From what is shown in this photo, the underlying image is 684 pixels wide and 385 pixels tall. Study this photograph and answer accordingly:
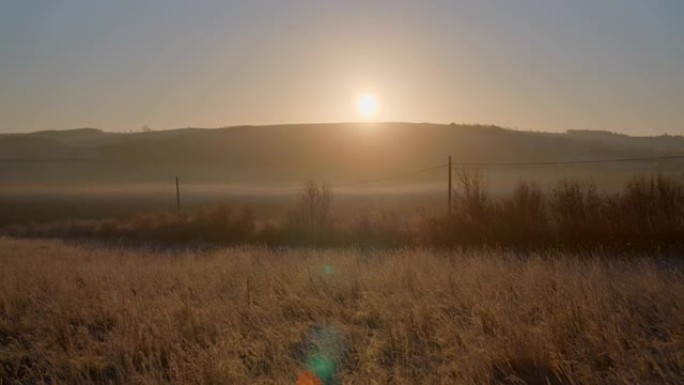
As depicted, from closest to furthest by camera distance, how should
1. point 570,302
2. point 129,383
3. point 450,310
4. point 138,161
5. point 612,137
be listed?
1. point 129,383
2. point 570,302
3. point 450,310
4. point 138,161
5. point 612,137

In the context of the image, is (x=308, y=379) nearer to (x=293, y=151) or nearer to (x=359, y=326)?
(x=359, y=326)

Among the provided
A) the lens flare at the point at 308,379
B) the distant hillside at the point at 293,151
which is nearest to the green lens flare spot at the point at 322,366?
the lens flare at the point at 308,379

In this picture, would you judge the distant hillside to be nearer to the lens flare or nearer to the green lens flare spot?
the green lens flare spot

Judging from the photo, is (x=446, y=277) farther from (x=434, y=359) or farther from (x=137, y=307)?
(x=137, y=307)

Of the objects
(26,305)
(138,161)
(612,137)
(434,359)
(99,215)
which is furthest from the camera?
(612,137)

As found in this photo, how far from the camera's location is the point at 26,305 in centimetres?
1102

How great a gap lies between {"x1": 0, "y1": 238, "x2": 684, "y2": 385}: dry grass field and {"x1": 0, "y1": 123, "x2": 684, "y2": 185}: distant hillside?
232ft

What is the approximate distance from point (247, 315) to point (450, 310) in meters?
2.76

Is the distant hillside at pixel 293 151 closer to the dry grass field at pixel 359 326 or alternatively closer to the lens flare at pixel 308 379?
the dry grass field at pixel 359 326

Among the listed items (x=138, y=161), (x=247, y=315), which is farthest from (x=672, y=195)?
(x=138, y=161)

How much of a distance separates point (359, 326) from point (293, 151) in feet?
318

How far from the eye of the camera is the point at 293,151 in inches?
4151

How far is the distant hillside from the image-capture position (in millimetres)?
92250

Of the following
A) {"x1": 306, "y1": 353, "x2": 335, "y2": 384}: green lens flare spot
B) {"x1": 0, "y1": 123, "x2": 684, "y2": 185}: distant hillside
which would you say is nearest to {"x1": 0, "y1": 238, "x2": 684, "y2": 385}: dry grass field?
{"x1": 306, "y1": 353, "x2": 335, "y2": 384}: green lens flare spot
